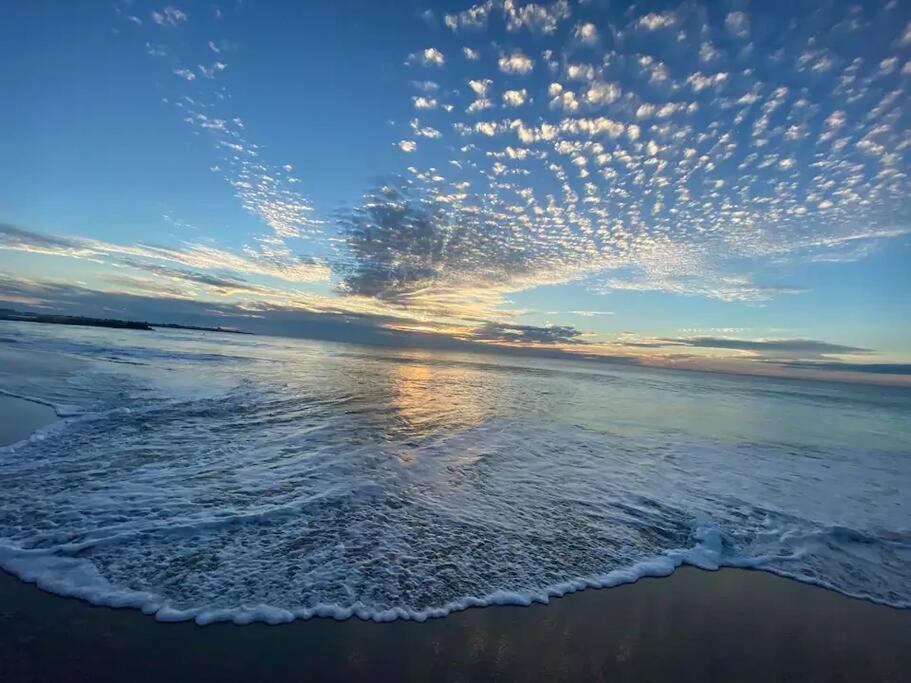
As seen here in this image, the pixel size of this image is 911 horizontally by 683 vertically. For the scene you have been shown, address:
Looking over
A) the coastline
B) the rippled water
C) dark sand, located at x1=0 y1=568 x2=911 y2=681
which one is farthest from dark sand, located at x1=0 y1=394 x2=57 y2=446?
dark sand, located at x1=0 y1=568 x2=911 y2=681

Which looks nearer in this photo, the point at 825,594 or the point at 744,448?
the point at 825,594

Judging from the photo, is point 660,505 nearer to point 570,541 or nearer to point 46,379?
point 570,541

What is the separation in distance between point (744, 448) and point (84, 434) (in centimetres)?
1891

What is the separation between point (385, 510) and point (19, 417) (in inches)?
383

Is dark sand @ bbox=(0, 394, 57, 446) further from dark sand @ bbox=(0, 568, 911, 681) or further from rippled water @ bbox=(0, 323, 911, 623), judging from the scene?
dark sand @ bbox=(0, 568, 911, 681)

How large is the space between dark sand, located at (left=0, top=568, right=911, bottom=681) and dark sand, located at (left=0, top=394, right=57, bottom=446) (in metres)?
6.33

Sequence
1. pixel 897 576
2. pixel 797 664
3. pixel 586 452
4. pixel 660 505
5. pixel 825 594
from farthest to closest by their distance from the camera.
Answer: pixel 586 452 < pixel 660 505 < pixel 897 576 < pixel 825 594 < pixel 797 664

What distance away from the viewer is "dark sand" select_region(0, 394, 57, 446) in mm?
8367

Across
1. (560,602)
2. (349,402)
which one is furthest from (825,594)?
(349,402)

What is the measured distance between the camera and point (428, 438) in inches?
452

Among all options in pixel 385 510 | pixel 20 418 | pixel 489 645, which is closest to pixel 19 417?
pixel 20 418

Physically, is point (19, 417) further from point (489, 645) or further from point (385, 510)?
point (489, 645)

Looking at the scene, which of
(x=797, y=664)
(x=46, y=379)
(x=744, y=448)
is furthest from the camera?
(x=46, y=379)

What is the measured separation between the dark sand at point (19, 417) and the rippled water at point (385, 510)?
40cm
